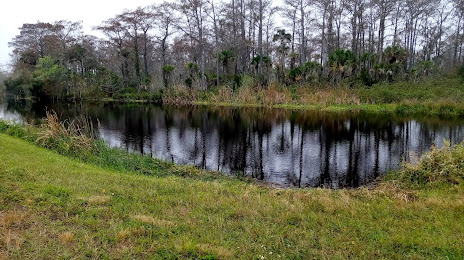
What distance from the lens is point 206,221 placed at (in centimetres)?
418

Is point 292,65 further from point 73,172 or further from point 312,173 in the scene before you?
point 73,172

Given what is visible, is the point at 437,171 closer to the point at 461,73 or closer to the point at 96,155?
the point at 96,155

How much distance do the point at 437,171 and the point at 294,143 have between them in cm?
668

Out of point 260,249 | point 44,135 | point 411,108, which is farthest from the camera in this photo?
point 411,108

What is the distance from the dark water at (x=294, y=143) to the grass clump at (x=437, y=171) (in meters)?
1.24

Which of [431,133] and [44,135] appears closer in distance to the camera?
[44,135]

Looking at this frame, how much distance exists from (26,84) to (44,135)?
38.1 meters

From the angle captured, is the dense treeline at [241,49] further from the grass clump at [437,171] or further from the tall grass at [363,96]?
the grass clump at [437,171]

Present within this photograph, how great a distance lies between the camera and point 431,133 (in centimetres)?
1406

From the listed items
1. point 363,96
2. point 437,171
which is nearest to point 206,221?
point 437,171

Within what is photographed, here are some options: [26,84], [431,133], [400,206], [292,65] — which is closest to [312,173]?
[400,206]

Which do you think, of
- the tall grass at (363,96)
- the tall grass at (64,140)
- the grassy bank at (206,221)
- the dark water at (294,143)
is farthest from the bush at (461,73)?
the tall grass at (64,140)

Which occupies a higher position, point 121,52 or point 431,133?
point 121,52

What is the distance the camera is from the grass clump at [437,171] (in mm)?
6531
